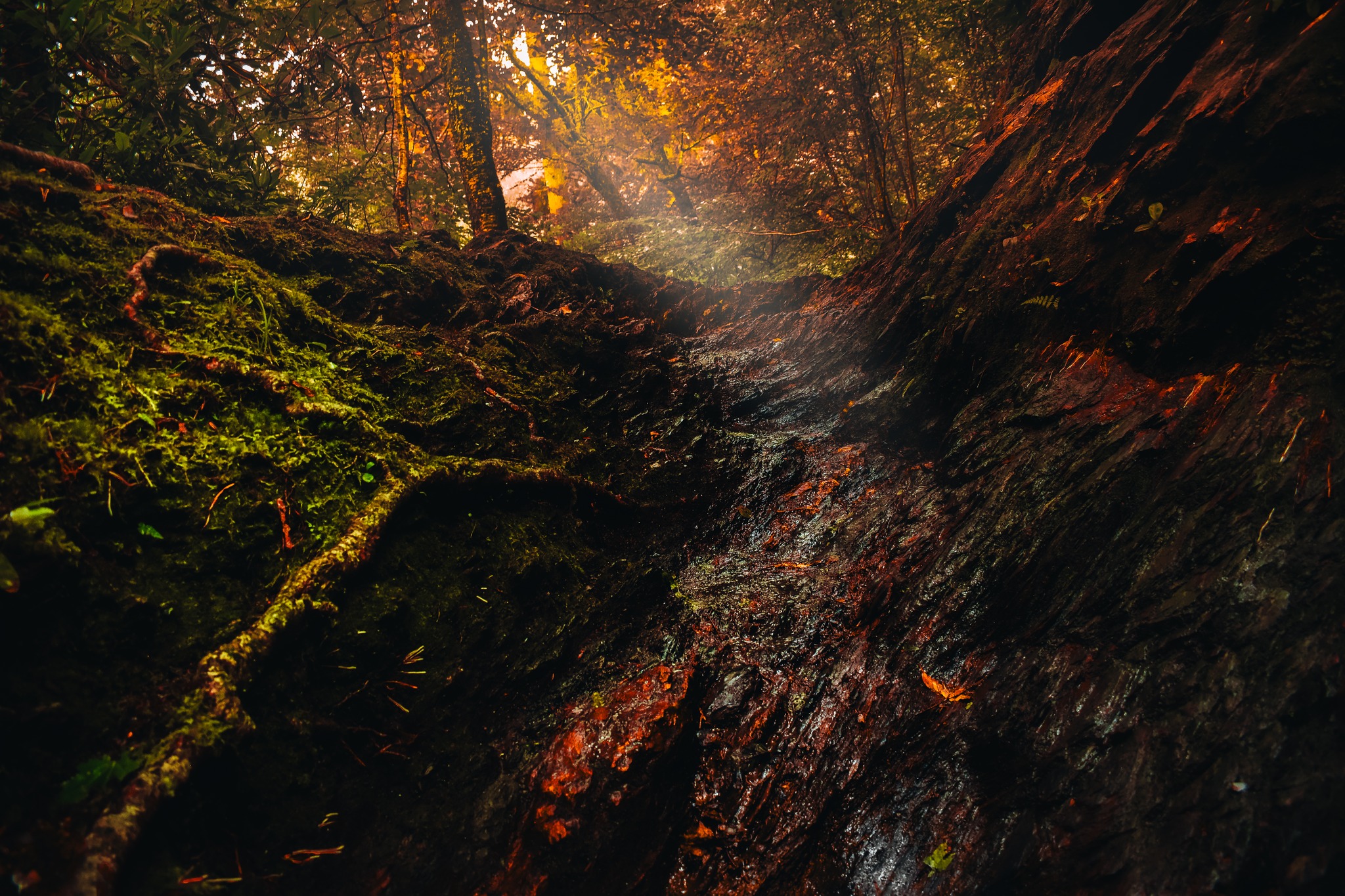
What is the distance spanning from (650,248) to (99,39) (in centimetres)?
1090

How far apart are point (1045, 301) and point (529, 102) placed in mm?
16877

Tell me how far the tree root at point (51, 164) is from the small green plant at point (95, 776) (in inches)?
187

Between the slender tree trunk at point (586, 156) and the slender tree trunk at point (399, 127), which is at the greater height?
the slender tree trunk at point (586, 156)

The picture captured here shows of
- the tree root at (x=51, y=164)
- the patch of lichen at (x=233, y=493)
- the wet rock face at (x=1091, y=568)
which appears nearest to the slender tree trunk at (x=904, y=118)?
the wet rock face at (x=1091, y=568)

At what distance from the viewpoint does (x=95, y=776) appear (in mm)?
1908

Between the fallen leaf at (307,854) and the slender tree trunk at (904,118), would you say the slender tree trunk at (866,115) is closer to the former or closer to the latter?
the slender tree trunk at (904,118)

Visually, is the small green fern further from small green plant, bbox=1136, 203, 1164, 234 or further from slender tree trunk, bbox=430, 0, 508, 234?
slender tree trunk, bbox=430, 0, 508, 234

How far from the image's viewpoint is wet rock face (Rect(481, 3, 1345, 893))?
6.93ft

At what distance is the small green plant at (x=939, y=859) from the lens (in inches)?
94.9

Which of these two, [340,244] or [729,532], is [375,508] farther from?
[340,244]

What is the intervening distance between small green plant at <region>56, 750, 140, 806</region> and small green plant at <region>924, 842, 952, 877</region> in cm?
331

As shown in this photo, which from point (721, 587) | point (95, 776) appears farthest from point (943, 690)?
point (95, 776)

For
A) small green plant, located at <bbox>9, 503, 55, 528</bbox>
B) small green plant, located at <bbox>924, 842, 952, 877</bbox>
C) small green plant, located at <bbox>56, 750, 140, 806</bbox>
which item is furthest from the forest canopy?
small green plant, located at <bbox>924, 842, 952, 877</bbox>

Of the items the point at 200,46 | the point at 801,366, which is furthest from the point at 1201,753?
the point at 200,46
